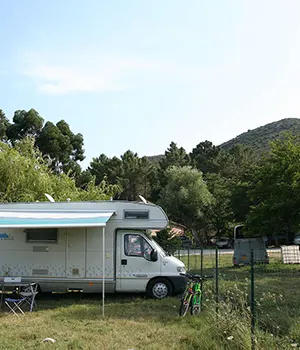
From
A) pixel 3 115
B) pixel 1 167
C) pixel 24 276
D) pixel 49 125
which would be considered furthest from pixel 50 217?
pixel 3 115

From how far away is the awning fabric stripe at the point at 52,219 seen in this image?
28.3ft

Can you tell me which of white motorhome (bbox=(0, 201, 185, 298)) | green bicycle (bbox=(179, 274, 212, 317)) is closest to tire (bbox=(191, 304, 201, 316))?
green bicycle (bbox=(179, 274, 212, 317))

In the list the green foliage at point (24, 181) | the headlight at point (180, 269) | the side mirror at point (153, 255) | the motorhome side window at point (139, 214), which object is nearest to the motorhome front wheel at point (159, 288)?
the headlight at point (180, 269)

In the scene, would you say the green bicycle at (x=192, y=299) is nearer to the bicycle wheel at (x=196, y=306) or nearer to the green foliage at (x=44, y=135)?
the bicycle wheel at (x=196, y=306)

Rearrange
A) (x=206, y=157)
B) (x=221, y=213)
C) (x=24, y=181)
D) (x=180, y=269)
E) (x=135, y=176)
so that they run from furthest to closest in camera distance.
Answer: (x=206, y=157), (x=135, y=176), (x=221, y=213), (x=24, y=181), (x=180, y=269)

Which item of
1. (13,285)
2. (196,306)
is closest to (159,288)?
(196,306)

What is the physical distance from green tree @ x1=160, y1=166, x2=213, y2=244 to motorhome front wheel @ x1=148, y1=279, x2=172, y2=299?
3307 centimetres

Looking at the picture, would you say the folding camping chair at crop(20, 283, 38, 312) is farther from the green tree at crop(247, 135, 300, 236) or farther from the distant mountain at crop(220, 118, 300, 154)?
the distant mountain at crop(220, 118, 300, 154)

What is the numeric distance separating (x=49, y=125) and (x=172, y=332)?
25.1 m

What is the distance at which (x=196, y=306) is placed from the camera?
7957 mm

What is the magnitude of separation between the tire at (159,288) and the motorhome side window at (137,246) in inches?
26.1

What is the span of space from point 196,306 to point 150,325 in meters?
1.12

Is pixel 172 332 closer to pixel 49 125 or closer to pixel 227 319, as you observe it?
pixel 227 319

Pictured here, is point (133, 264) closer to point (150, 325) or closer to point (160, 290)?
point (160, 290)
